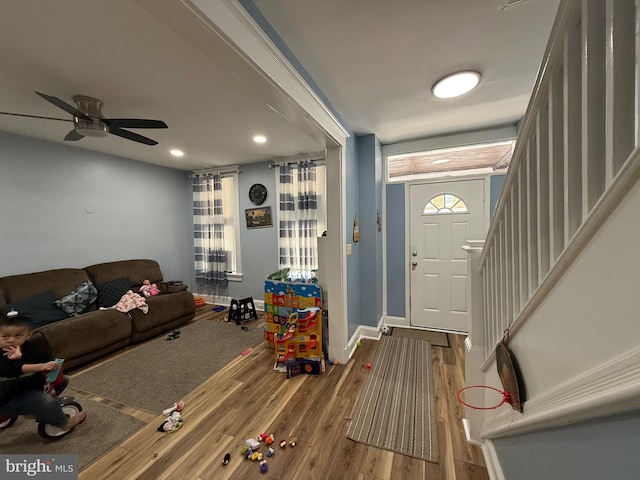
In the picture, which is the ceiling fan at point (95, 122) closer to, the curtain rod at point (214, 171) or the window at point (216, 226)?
the curtain rod at point (214, 171)

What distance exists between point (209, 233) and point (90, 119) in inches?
108

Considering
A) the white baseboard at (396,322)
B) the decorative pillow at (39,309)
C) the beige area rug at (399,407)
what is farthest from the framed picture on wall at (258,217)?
the beige area rug at (399,407)

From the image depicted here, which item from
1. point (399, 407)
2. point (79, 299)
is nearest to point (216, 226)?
point (79, 299)

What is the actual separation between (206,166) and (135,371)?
328cm

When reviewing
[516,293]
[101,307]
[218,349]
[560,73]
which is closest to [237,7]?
[560,73]

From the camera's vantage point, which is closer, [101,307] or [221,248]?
[101,307]

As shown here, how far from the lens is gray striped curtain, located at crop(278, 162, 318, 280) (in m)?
3.77

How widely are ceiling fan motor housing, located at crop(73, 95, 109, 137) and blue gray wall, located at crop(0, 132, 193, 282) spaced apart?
5.44 feet

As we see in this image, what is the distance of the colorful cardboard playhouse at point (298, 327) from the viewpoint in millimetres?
2412

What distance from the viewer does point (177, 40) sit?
4.79 feet

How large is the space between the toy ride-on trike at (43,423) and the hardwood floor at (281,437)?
1.04ft

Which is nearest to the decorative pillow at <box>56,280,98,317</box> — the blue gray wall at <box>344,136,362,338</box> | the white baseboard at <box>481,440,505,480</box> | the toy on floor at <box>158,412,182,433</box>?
the toy on floor at <box>158,412,182,433</box>

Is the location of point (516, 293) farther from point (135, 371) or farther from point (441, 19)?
point (135, 371)

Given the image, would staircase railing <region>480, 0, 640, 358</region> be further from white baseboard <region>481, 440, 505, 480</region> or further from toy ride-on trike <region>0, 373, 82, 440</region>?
toy ride-on trike <region>0, 373, 82, 440</region>
